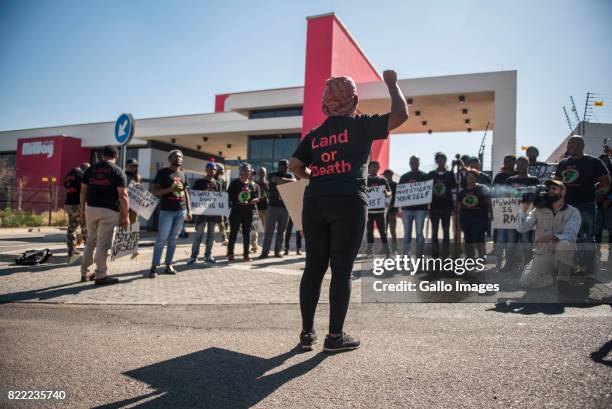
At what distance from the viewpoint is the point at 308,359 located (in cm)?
281

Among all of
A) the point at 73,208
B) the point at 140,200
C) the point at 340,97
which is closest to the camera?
the point at 340,97

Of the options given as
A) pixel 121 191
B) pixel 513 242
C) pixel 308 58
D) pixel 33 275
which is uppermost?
pixel 308 58

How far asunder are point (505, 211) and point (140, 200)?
22.1ft

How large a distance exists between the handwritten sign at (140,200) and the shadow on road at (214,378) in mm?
5152

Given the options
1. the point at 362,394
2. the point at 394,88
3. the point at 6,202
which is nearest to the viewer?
the point at 362,394

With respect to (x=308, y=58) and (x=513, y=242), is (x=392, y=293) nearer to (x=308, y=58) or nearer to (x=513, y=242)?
(x=513, y=242)

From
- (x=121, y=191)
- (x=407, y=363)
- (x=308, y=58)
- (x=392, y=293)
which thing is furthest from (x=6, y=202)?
(x=407, y=363)

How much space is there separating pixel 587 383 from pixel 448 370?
0.77 meters

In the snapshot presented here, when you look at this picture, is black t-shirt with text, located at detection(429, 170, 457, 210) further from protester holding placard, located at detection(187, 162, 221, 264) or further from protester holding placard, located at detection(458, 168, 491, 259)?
protester holding placard, located at detection(187, 162, 221, 264)

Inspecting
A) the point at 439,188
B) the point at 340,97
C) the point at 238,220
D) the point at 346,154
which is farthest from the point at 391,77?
the point at 238,220

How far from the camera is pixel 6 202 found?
2127 centimetres

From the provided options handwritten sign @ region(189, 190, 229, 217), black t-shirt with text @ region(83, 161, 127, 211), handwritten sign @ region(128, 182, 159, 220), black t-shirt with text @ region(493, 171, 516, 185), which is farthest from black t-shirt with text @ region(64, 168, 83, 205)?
black t-shirt with text @ region(493, 171, 516, 185)

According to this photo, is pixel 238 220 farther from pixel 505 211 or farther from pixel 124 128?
pixel 505 211

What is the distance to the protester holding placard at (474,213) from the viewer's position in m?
7.00
